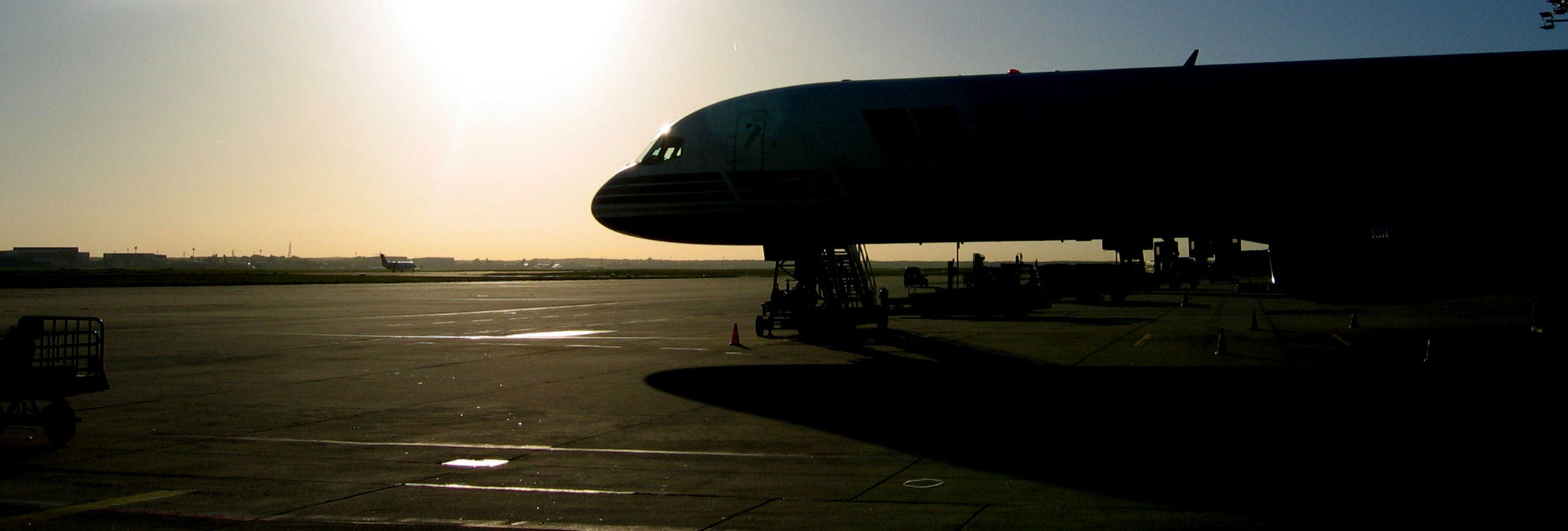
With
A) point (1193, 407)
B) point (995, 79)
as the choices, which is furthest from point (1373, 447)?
point (995, 79)

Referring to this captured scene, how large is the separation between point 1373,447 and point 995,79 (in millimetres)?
10486

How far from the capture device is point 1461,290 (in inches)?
713

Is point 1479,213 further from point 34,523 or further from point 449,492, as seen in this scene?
point 34,523

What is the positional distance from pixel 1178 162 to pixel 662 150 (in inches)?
373

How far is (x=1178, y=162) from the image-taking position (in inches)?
749

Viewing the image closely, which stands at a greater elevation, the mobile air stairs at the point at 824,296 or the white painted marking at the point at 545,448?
the mobile air stairs at the point at 824,296

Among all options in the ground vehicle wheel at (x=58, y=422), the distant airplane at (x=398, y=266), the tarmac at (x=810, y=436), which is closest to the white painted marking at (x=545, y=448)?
the tarmac at (x=810, y=436)

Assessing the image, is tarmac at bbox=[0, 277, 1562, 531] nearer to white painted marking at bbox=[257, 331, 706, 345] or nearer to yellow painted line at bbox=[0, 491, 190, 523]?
yellow painted line at bbox=[0, 491, 190, 523]

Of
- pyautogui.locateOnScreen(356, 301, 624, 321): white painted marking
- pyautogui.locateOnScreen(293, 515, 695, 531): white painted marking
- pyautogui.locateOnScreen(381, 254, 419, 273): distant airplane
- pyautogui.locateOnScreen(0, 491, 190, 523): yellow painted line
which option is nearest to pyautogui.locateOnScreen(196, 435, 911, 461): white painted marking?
pyautogui.locateOnScreen(0, 491, 190, 523): yellow painted line

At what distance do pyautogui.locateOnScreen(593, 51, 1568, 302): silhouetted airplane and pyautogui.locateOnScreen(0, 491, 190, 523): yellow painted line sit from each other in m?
12.7

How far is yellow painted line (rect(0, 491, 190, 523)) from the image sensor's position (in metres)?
8.65

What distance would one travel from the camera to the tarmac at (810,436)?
8.74 meters

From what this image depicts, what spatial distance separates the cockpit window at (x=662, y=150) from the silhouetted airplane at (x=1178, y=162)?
0.28 metres

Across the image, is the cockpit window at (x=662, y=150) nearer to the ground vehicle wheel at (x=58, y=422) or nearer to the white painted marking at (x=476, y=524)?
the ground vehicle wheel at (x=58, y=422)
